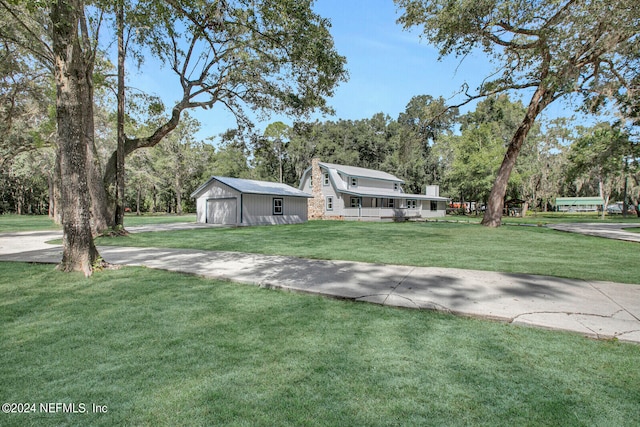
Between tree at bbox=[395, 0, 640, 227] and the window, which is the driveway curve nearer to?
tree at bbox=[395, 0, 640, 227]

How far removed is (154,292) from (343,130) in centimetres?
5234

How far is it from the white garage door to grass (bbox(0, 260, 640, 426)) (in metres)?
18.0

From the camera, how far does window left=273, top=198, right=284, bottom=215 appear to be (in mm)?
23656

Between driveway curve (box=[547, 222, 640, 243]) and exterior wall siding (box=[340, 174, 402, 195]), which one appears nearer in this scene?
driveway curve (box=[547, 222, 640, 243])

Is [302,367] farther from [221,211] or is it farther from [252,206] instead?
[221,211]

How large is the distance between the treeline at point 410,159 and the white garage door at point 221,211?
4255mm

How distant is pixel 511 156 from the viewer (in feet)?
56.7

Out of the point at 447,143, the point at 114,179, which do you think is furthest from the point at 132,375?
the point at 447,143

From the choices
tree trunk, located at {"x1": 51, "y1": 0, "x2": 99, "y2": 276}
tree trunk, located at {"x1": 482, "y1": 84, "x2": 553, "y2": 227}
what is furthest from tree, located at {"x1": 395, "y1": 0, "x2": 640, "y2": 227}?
tree trunk, located at {"x1": 51, "y1": 0, "x2": 99, "y2": 276}

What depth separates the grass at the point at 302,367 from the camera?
1.97 metres

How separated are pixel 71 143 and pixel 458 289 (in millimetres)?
7410

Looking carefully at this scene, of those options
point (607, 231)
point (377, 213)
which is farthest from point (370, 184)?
point (607, 231)

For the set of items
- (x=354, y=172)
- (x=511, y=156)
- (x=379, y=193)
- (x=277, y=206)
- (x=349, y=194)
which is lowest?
(x=277, y=206)

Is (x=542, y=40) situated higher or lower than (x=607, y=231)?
higher
